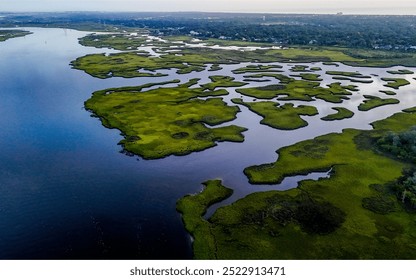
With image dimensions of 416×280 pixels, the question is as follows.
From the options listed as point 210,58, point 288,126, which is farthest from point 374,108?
point 210,58

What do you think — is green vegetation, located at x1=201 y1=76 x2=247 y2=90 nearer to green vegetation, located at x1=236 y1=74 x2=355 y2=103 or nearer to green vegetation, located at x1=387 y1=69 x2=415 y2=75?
green vegetation, located at x1=236 y1=74 x2=355 y2=103

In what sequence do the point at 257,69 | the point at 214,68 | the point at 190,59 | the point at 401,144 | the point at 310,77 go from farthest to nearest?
the point at 190,59 < the point at 214,68 < the point at 257,69 < the point at 310,77 < the point at 401,144

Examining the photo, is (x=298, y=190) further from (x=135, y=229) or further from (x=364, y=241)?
(x=135, y=229)

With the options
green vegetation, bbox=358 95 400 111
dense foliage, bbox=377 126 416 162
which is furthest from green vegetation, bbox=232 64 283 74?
dense foliage, bbox=377 126 416 162

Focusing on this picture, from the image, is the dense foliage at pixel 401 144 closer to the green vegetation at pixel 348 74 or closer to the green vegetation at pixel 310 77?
the green vegetation at pixel 310 77

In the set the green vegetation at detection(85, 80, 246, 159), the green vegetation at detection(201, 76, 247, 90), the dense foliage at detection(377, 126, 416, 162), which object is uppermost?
the dense foliage at detection(377, 126, 416, 162)

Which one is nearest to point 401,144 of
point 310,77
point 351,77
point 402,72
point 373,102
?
point 373,102

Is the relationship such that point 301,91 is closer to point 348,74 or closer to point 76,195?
point 348,74
